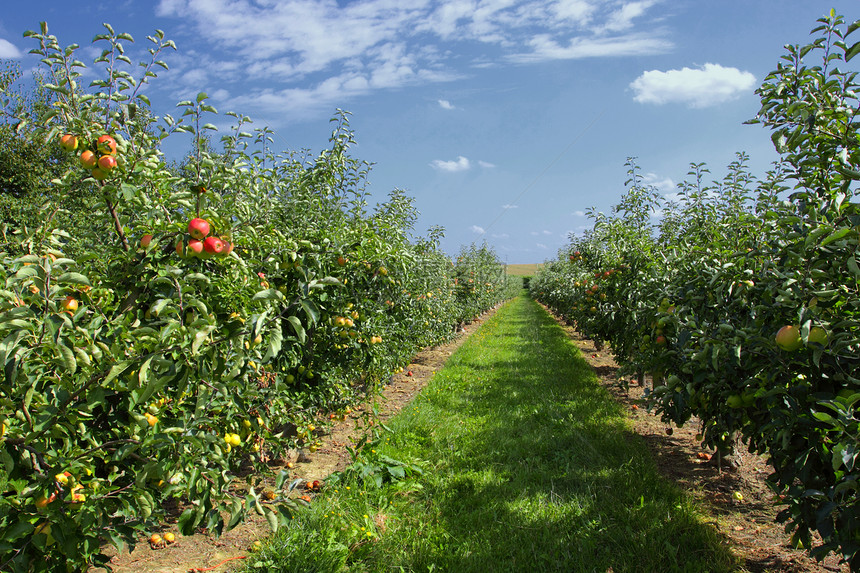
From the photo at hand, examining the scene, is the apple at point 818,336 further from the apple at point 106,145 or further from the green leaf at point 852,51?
the apple at point 106,145

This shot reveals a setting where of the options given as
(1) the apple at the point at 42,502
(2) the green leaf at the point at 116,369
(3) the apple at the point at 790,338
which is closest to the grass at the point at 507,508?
(1) the apple at the point at 42,502

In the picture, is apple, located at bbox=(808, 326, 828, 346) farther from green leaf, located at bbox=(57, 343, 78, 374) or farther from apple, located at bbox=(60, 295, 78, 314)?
apple, located at bbox=(60, 295, 78, 314)

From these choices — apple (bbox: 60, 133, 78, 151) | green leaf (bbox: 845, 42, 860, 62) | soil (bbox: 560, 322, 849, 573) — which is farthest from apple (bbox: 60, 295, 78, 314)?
soil (bbox: 560, 322, 849, 573)

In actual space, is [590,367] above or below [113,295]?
below

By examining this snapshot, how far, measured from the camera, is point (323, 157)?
4.37 m

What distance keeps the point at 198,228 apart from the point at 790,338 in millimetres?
2422

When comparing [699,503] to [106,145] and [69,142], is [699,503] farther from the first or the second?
[69,142]

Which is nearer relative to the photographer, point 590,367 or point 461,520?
point 461,520

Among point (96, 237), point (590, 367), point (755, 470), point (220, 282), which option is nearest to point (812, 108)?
point (220, 282)

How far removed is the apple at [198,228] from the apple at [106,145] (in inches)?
17.5

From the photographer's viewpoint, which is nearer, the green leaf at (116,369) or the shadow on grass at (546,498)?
the green leaf at (116,369)

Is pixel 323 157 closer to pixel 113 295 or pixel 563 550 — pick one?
pixel 113 295

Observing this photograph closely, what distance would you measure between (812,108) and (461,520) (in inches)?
119

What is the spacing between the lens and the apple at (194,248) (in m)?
A: 1.80
